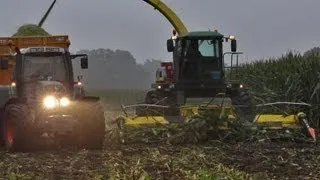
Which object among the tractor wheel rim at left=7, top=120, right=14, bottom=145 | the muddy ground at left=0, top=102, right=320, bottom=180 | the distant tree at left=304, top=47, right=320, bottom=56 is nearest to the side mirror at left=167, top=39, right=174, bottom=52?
the distant tree at left=304, top=47, right=320, bottom=56

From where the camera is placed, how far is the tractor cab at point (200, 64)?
16.0 m

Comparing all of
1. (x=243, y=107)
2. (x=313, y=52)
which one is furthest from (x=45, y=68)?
(x=313, y=52)

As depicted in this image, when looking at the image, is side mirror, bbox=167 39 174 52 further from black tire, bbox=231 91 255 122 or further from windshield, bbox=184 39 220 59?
black tire, bbox=231 91 255 122

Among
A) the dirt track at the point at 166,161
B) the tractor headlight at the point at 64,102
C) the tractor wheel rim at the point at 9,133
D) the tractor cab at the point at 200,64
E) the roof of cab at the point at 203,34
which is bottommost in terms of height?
the dirt track at the point at 166,161

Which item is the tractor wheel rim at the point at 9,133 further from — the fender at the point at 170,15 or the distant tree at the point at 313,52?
the fender at the point at 170,15

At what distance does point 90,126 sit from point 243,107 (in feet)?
14.7

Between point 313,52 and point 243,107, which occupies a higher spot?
point 313,52

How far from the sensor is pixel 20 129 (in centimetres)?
1047

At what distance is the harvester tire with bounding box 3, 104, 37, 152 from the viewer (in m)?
10.5

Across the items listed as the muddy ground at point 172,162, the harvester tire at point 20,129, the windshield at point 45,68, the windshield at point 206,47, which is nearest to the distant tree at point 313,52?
the windshield at point 206,47

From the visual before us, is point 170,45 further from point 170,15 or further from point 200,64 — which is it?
point 170,15

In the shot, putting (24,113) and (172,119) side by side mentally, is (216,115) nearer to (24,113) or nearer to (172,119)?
(172,119)

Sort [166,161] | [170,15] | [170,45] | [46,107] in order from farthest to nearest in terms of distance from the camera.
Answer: [170,15], [170,45], [46,107], [166,161]

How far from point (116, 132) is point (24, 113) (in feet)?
8.40
